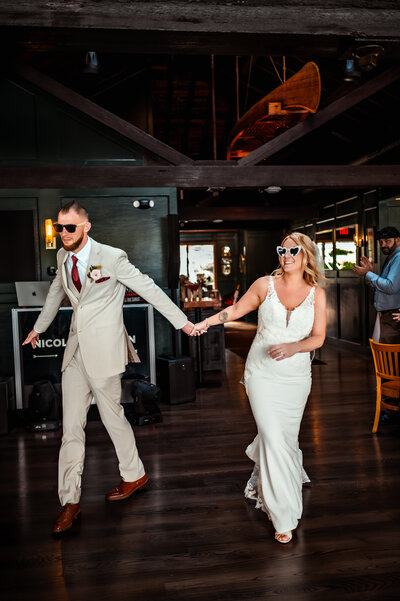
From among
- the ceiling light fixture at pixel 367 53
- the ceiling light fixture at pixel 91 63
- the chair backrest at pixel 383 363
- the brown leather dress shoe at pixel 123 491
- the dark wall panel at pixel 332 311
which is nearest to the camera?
the brown leather dress shoe at pixel 123 491

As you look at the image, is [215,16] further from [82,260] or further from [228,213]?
[228,213]

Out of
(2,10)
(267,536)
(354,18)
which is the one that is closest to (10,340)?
(2,10)

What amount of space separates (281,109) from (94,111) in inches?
94.4

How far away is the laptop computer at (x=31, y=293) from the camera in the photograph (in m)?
5.93

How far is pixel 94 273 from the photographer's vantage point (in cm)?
303

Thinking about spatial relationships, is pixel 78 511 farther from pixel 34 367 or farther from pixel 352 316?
pixel 352 316

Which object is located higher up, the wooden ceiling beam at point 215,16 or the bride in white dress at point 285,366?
the wooden ceiling beam at point 215,16

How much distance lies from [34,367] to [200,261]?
1209 cm

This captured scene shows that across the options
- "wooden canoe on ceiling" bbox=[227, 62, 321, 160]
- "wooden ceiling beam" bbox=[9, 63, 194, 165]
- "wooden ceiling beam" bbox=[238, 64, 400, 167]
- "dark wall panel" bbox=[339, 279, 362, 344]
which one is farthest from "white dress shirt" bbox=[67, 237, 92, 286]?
"dark wall panel" bbox=[339, 279, 362, 344]

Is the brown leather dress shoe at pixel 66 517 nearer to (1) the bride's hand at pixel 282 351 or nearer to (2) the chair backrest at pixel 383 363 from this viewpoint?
(1) the bride's hand at pixel 282 351

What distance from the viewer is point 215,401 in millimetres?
6270

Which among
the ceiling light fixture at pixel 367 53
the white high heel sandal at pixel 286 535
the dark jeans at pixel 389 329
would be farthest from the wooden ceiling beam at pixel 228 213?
the white high heel sandal at pixel 286 535

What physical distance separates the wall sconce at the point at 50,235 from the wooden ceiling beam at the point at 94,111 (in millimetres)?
1582

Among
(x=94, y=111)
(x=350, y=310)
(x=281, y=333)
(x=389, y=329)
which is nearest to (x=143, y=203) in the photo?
(x=94, y=111)
